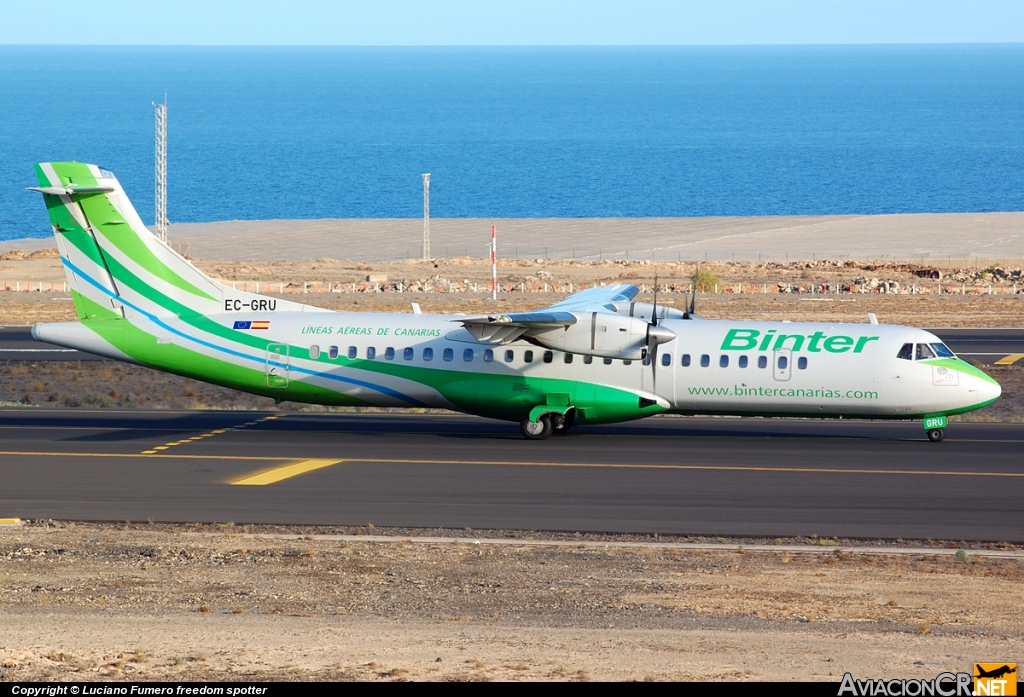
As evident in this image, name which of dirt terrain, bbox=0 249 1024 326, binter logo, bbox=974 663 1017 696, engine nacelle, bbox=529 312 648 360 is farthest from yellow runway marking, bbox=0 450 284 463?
dirt terrain, bbox=0 249 1024 326

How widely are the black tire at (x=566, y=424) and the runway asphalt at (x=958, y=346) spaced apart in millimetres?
18666

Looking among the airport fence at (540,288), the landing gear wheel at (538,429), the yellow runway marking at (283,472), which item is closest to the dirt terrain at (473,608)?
the yellow runway marking at (283,472)

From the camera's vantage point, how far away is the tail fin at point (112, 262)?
97.5 feet

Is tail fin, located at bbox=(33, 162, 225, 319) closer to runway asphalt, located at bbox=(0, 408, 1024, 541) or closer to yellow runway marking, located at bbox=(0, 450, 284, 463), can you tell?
runway asphalt, located at bbox=(0, 408, 1024, 541)

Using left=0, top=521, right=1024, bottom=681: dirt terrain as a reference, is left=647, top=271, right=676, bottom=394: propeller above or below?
above

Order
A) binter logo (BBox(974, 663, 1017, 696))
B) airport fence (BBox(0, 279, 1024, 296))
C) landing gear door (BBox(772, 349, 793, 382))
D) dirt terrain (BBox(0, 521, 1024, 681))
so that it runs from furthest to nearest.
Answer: airport fence (BBox(0, 279, 1024, 296)), landing gear door (BBox(772, 349, 793, 382)), dirt terrain (BBox(0, 521, 1024, 681)), binter logo (BBox(974, 663, 1017, 696))

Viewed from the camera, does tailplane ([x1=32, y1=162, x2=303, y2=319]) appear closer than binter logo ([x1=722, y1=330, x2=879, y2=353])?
No

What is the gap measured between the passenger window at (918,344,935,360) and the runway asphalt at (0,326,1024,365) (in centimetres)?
1525

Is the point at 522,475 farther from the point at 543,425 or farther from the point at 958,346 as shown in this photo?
the point at 958,346

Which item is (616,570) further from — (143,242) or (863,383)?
(143,242)

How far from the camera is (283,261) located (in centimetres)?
7881

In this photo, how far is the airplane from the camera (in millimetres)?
27984

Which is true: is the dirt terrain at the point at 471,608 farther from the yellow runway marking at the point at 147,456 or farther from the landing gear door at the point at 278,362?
the landing gear door at the point at 278,362

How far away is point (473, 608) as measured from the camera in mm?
16031
